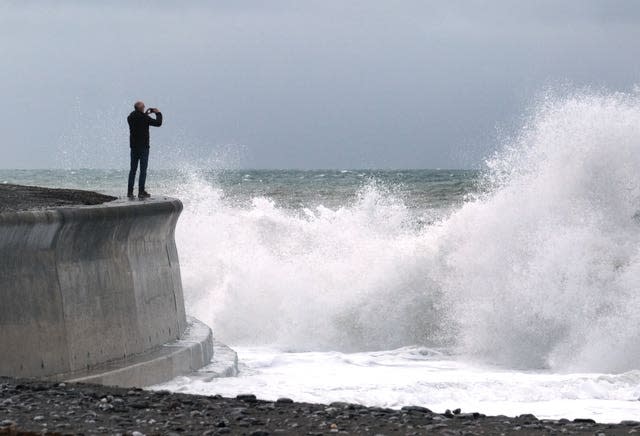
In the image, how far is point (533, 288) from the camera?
12.5 m

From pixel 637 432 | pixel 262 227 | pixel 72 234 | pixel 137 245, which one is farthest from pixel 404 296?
pixel 637 432

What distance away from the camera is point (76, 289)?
775 cm

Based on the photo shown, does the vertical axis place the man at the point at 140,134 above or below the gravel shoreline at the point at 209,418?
above

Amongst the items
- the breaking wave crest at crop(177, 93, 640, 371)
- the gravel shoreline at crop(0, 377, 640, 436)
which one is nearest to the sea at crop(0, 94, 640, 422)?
the breaking wave crest at crop(177, 93, 640, 371)

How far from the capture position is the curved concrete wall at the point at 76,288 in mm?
7402

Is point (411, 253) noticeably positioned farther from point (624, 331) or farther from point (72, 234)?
point (72, 234)

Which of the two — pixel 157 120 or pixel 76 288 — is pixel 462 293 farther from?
pixel 76 288

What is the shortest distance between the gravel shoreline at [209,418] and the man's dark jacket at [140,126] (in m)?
3.85

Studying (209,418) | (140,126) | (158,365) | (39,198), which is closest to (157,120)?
(140,126)

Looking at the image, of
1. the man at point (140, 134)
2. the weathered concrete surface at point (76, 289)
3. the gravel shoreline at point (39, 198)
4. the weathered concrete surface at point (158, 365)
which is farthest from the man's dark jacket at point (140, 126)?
the weathered concrete surface at point (158, 365)

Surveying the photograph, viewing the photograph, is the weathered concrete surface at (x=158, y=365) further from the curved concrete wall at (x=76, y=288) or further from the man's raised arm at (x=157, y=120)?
the man's raised arm at (x=157, y=120)

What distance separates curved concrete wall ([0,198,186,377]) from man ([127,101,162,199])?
1534 millimetres

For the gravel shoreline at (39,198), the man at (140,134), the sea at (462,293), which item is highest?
the man at (140,134)

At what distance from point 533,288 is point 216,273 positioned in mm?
5009
